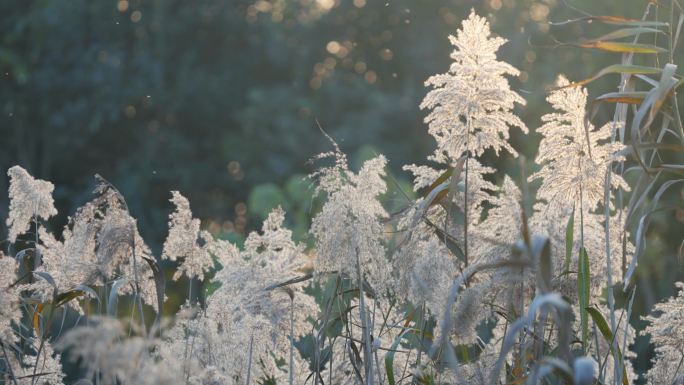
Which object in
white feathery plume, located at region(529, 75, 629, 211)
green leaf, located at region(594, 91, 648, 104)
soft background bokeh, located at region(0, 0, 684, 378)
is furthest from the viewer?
soft background bokeh, located at region(0, 0, 684, 378)

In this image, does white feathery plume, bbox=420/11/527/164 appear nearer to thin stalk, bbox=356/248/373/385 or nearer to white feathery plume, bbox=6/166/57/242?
thin stalk, bbox=356/248/373/385

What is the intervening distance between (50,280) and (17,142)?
2121 centimetres

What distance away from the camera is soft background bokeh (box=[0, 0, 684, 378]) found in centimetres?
2167

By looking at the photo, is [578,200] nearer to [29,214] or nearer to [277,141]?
[29,214]

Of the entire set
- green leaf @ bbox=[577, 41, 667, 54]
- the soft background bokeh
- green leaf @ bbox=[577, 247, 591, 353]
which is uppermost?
the soft background bokeh

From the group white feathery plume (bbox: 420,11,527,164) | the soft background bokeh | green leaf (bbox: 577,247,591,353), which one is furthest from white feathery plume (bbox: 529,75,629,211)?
the soft background bokeh

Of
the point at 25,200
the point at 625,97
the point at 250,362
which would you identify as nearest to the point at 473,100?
the point at 625,97

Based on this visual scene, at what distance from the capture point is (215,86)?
920 inches

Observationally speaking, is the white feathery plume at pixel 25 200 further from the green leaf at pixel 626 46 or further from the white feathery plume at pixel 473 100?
the green leaf at pixel 626 46

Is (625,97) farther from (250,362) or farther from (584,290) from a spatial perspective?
(250,362)

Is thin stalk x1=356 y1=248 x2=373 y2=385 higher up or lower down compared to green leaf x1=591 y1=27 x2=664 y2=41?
lower down

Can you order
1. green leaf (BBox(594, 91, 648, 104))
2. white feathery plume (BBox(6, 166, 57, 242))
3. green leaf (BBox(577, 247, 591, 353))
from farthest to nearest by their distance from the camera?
white feathery plume (BBox(6, 166, 57, 242)) → green leaf (BBox(594, 91, 648, 104)) → green leaf (BBox(577, 247, 591, 353))

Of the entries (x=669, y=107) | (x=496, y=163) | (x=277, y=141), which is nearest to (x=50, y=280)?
(x=669, y=107)

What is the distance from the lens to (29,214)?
3561 millimetres
